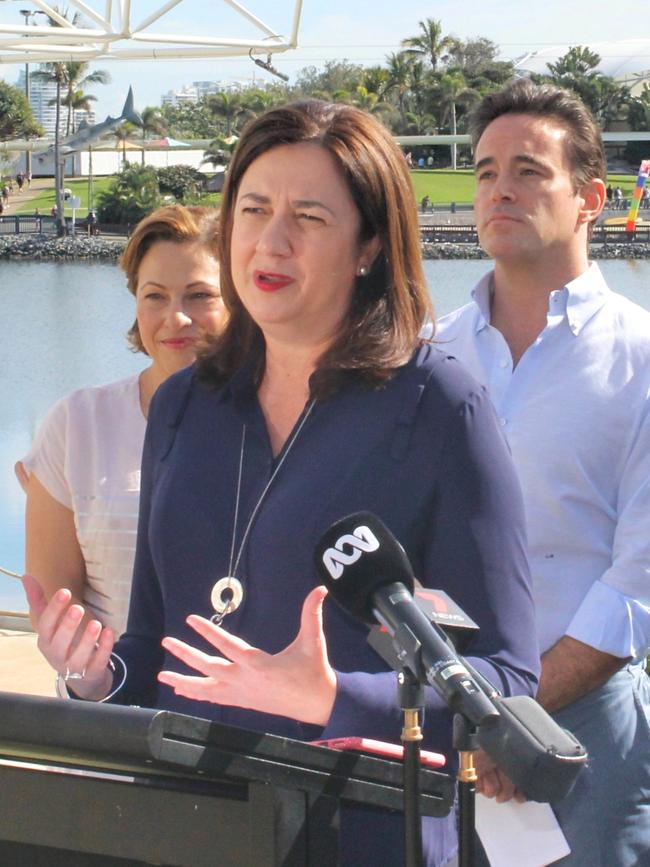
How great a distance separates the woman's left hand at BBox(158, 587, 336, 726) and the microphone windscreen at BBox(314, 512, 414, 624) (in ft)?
0.43

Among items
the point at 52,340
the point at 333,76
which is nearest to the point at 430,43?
the point at 333,76

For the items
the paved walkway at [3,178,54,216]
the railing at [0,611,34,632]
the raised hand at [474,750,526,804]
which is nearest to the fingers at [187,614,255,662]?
the raised hand at [474,750,526,804]

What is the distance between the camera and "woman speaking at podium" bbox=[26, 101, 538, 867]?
1703 millimetres

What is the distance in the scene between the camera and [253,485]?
1.90m

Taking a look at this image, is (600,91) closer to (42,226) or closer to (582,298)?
(42,226)

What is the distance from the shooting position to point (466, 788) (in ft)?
3.70

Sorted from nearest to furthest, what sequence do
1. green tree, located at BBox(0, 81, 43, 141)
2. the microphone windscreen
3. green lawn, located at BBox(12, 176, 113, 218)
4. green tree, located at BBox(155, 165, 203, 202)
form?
the microphone windscreen
green tree, located at BBox(155, 165, 203, 202)
green lawn, located at BBox(12, 176, 113, 218)
green tree, located at BBox(0, 81, 43, 141)

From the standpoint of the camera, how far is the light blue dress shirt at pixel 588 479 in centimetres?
234

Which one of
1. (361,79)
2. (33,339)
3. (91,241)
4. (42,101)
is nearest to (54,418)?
(33,339)

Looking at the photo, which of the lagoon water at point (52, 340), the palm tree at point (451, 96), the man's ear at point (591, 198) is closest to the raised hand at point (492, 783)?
the man's ear at point (591, 198)

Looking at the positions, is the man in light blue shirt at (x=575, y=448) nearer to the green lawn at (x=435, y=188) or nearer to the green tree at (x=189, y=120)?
the green lawn at (x=435, y=188)

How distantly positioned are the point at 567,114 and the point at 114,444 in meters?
1.19

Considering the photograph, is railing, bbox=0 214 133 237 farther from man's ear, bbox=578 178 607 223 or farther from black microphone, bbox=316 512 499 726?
black microphone, bbox=316 512 499 726

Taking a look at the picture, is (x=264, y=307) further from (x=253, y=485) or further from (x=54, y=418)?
(x=54, y=418)
